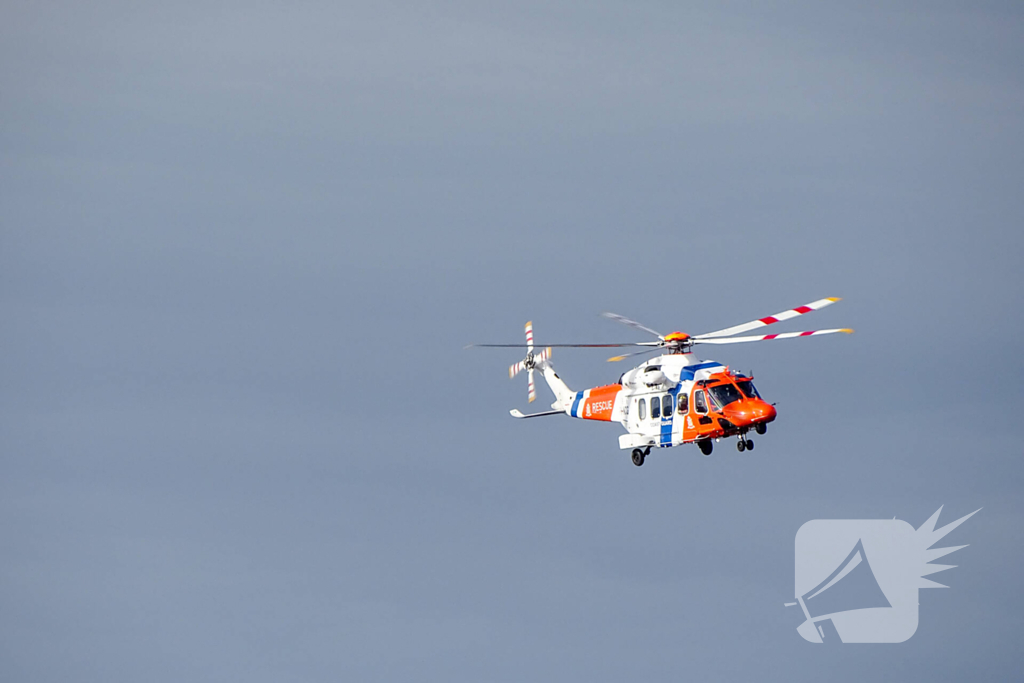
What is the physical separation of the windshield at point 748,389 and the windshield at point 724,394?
0.94 feet

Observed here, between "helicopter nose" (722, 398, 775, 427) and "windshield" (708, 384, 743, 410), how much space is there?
0.51 metres

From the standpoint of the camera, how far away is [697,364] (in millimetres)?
70812

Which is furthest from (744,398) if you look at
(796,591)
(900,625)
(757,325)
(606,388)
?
(900,625)

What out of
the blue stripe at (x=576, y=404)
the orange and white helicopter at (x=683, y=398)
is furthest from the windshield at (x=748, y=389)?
the blue stripe at (x=576, y=404)

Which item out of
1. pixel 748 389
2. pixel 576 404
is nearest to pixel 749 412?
pixel 748 389

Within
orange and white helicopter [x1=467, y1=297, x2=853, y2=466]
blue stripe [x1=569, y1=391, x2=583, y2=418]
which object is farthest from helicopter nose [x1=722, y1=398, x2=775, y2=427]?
blue stripe [x1=569, y1=391, x2=583, y2=418]

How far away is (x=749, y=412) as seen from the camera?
6694 cm

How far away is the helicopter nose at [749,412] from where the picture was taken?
66750mm

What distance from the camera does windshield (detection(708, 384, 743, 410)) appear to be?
68.2m

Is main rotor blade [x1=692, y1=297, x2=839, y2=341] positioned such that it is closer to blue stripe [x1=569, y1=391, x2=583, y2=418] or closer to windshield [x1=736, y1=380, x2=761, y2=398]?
windshield [x1=736, y1=380, x2=761, y2=398]

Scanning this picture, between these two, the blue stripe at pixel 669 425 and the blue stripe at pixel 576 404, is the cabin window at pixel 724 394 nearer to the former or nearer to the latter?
the blue stripe at pixel 669 425

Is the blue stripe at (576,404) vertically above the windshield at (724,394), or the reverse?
the blue stripe at (576,404)

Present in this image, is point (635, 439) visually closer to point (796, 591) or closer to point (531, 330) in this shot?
point (531, 330)

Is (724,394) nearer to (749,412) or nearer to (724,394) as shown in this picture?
Result: (724,394)
